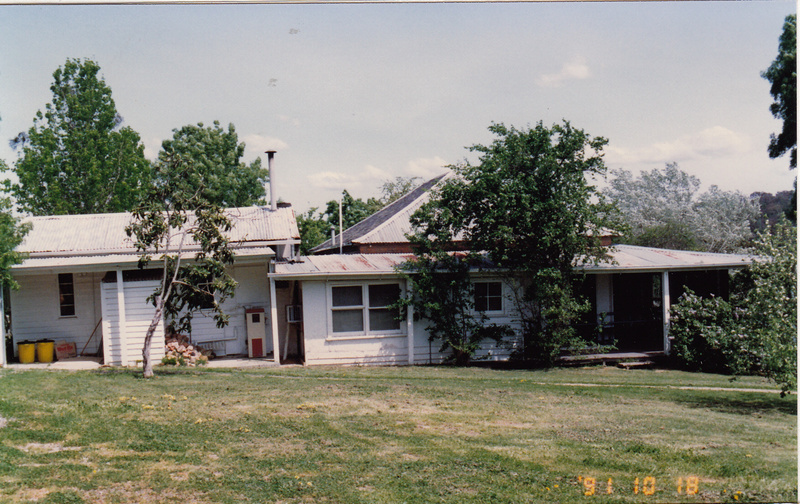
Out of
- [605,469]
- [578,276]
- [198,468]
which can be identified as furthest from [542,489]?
[578,276]

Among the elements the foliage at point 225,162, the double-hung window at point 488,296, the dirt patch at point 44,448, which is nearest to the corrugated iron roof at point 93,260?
the double-hung window at point 488,296

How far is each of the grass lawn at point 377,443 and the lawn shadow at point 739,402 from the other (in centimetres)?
7

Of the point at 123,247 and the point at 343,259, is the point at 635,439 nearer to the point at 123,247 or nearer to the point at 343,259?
the point at 343,259

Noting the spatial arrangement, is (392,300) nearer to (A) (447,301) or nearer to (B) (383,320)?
(B) (383,320)

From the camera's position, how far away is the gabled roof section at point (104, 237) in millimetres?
15016

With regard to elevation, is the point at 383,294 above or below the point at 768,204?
below

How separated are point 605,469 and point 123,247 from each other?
12.8 m

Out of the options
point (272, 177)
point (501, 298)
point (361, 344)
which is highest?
point (272, 177)

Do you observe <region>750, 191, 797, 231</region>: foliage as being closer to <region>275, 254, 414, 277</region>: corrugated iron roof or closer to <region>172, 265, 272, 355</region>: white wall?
<region>275, 254, 414, 277</region>: corrugated iron roof

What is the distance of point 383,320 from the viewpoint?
1586 centimetres

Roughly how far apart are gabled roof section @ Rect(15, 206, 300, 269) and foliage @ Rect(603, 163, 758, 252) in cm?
3300

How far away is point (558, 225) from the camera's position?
15109 millimetres

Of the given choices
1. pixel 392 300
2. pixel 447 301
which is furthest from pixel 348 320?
pixel 447 301

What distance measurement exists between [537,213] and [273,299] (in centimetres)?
670
